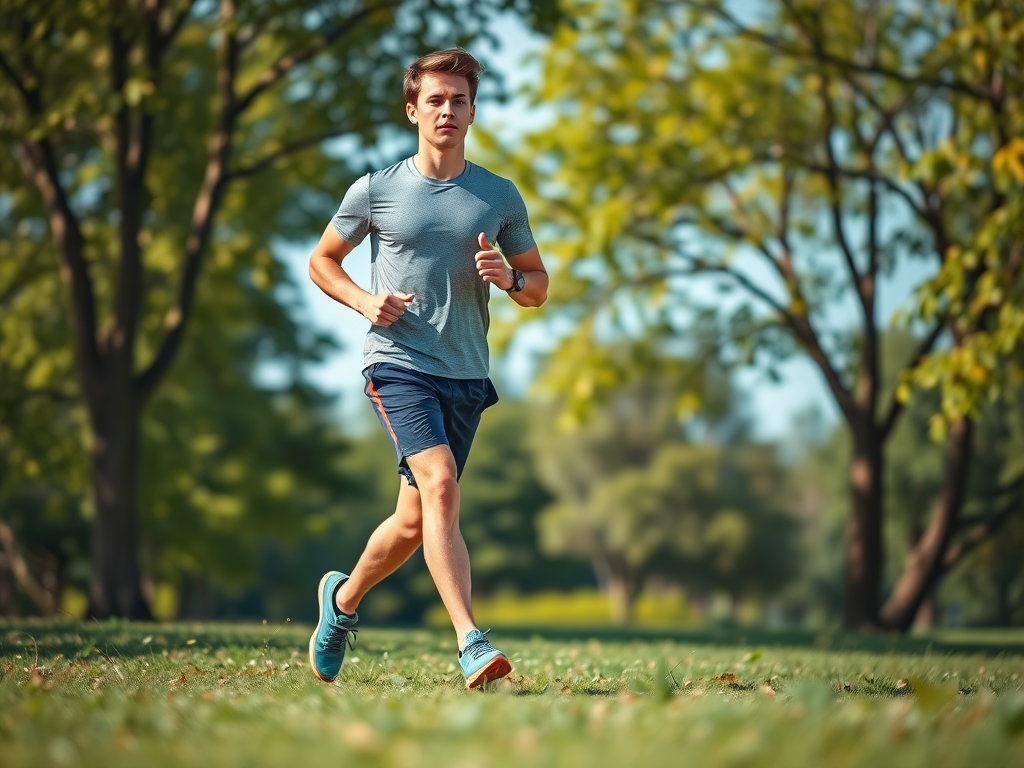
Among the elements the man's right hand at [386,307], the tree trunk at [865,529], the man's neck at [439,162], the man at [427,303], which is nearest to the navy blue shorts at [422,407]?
the man at [427,303]

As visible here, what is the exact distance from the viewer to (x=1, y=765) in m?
2.64

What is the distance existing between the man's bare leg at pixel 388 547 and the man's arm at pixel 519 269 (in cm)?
92

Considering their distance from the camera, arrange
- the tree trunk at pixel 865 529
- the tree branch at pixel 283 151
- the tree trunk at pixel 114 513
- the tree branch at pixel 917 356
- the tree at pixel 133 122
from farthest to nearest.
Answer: the tree trunk at pixel 865 529, the tree branch at pixel 917 356, the tree branch at pixel 283 151, the tree trunk at pixel 114 513, the tree at pixel 133 122

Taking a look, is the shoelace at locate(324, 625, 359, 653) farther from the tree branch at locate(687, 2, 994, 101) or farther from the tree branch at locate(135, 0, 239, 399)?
the tree branch at locate(687, 2, 994, 101)

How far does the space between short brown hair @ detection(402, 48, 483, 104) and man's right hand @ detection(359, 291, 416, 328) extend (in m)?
0.90

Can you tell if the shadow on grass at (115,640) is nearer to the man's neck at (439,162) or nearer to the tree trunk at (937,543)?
the man's neck at (439,162)

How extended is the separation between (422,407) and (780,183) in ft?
43.3

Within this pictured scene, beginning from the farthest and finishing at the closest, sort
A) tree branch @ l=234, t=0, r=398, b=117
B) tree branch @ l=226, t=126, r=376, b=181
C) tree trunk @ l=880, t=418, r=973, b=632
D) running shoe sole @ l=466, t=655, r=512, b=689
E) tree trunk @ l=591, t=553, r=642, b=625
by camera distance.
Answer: tree trunk @ l=591, t=553, r=642, b=625
tree trunk @ l=880, t=418, r=973, b=632
tree branch @ l=226, t=126, r=376, b=181
tree branch @ l=234, t=0, r=398, b=117
running shoe sole @ l=466, t=655, r=512, b=689

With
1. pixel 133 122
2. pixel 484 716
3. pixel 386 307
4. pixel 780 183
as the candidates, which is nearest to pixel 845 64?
pixel 780 183

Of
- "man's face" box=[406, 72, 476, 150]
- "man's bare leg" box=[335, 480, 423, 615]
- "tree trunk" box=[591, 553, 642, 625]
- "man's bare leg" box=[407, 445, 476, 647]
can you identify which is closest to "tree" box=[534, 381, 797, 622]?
"tree trunk" box=[591, 553, 642, 625]

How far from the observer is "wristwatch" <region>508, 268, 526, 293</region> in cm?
498

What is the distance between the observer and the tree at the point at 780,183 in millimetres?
14531

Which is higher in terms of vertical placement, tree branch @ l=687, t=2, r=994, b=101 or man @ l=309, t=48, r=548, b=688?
tree branch @ l=687, t=2, r=994, b=101

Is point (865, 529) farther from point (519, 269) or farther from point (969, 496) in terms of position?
point (969, 496)
